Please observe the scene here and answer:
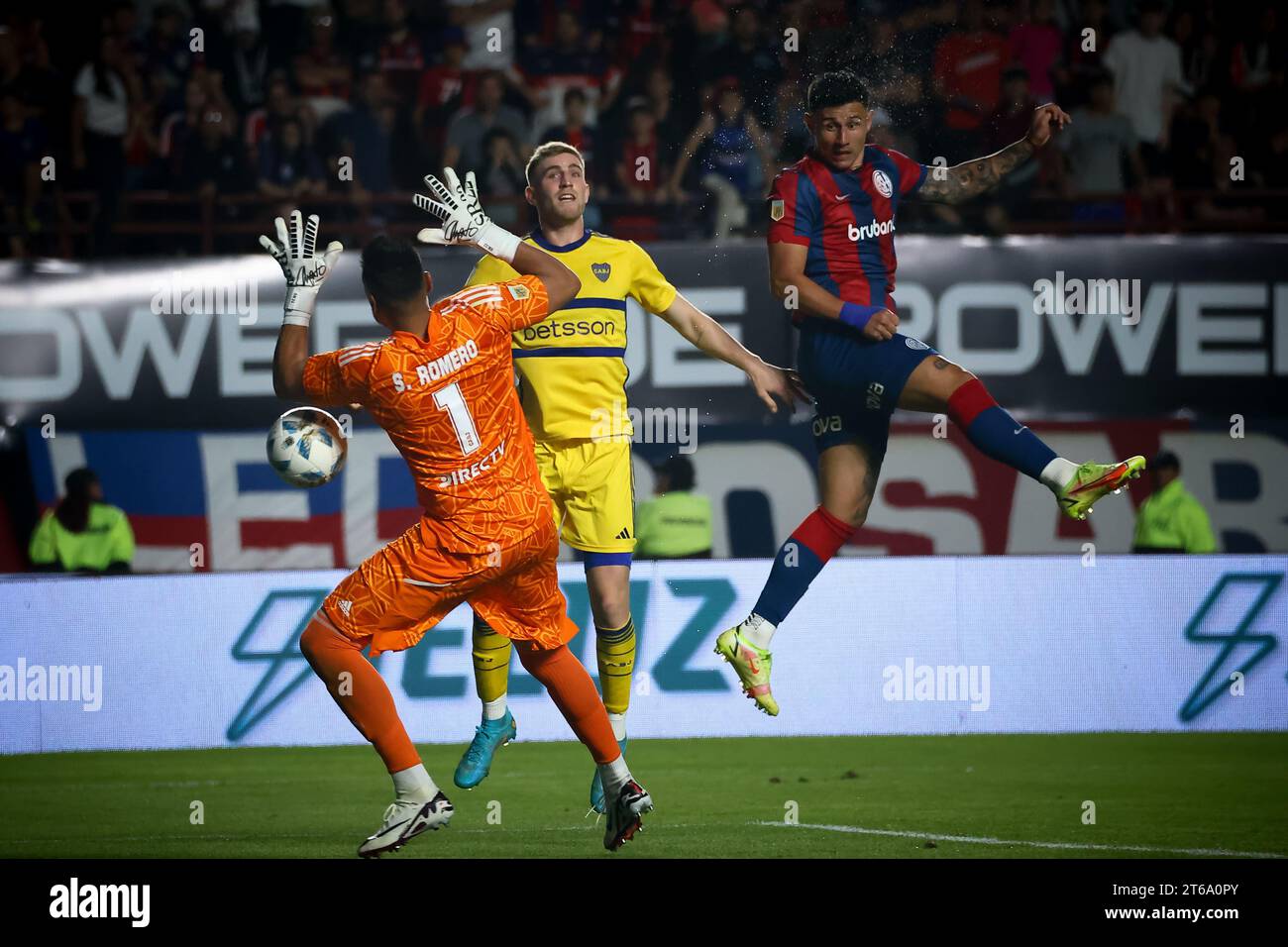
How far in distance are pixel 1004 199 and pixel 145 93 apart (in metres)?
6.07

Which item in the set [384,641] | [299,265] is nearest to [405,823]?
[384,641]

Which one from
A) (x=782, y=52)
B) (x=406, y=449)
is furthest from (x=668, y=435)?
(x=406, y=449)

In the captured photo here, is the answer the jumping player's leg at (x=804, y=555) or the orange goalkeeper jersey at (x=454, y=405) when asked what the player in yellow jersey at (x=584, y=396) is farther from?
the orange goalkeeper jersey at (x=454, y=405)

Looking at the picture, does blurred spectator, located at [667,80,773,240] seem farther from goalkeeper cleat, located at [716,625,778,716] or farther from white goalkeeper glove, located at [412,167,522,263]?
goalkeeper cleat, located at [716,625,778,716]

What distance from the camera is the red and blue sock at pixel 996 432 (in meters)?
6.68

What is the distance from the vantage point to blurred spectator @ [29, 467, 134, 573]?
12.1 m

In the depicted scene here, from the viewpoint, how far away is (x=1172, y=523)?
12008mm

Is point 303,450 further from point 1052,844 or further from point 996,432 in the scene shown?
point 1052,844

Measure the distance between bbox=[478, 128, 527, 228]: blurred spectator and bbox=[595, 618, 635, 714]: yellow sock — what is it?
12.4 ft

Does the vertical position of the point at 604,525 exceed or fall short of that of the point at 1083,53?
it falls short

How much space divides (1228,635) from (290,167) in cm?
667

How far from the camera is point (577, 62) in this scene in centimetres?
1149

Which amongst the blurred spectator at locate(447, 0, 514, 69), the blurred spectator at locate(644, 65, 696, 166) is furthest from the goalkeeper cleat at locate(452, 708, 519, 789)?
the blurred spectator at locate(447, 0, 514, 69)

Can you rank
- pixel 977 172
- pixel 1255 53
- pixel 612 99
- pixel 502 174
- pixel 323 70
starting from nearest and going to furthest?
pixel 977 172 < pixel 1255 53 < pixel 612 99 < pixel 502 174 < pixel 323 70
